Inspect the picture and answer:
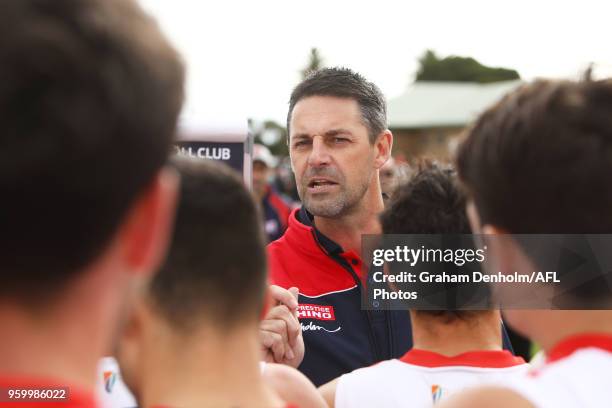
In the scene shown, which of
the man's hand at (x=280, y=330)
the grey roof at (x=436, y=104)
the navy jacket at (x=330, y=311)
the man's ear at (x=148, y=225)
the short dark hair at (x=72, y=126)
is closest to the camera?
the short dark hair at (x=72, y=126)

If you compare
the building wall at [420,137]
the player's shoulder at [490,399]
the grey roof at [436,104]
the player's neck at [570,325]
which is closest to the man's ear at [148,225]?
the player's shoulder at [490,399]

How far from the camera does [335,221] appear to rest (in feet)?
12.6

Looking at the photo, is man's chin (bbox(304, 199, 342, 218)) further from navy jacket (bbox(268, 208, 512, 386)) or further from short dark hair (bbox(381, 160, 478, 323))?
short dark hair (bbox(381, 160, 478, 323))

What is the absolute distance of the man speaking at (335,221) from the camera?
3270mm

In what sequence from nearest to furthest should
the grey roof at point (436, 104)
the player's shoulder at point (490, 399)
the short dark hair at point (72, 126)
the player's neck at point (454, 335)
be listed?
1. the short dark hair at point (72, 126)
2. the player's shoulder at point (490, 399)
3. the player's neck at point (454, 335)
4. the grey roof at point (436, 104)

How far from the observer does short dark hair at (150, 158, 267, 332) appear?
152 centimetres

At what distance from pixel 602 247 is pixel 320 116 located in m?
2.51

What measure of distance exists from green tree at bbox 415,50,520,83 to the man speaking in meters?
60.2

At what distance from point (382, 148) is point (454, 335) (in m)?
1.96

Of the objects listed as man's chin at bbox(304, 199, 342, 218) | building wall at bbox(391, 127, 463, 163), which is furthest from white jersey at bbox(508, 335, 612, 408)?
building wall at bbox(391, 127, 463, 163)

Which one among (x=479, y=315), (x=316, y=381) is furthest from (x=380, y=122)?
(x=479, y=315)

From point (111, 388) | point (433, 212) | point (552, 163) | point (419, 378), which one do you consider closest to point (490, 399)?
point (552, 163)

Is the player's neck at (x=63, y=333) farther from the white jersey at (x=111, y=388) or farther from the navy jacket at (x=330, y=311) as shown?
the navy jacket at (x=330, y=311)

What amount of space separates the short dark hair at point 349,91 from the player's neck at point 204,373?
261 cm
